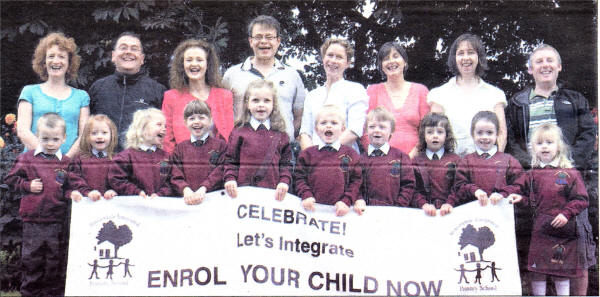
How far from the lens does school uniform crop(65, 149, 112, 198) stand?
4480 millimetres

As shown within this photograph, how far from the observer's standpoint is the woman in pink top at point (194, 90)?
14.9ft

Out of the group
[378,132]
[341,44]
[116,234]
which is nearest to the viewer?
[116,234]

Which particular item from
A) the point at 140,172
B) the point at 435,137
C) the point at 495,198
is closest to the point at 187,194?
the point at 140,172

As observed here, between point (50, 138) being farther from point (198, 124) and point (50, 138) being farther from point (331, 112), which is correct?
point (331, 112)

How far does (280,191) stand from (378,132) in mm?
763

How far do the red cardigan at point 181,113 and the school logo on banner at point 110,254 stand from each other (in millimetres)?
616

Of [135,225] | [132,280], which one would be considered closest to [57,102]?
[135,225]

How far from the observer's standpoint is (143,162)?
450cm

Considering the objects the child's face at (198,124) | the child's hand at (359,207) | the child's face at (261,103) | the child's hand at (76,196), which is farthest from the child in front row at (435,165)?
the child's hand at (76,196)

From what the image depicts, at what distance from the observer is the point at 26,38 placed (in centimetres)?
465

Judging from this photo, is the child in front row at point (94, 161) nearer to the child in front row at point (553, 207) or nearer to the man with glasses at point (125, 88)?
the man with glasses at point (125, 88)

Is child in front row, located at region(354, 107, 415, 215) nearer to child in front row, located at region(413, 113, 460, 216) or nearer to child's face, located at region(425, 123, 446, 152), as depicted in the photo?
child in front row, located at region(413, 113, 460, 216)

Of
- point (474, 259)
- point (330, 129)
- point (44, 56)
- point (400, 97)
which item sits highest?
point (44, 56)

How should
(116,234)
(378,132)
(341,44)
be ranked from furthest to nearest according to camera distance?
(341,44)
(378,132)
(116,234)
